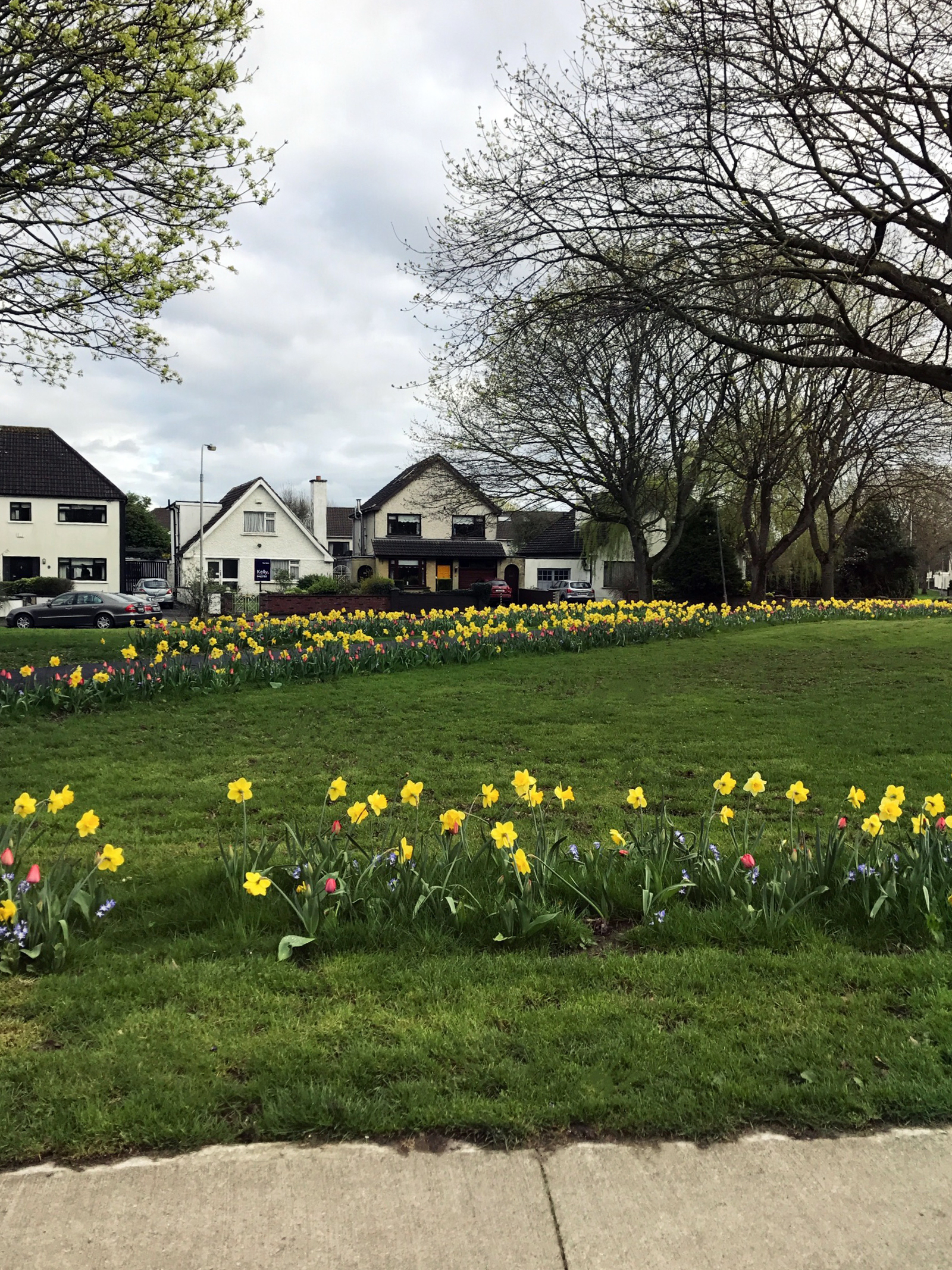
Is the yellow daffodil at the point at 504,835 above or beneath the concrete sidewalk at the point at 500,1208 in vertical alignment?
above

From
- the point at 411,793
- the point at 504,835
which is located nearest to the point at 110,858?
the point at 411,793

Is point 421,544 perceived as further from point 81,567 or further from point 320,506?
point 81,567

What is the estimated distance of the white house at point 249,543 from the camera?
4944cm

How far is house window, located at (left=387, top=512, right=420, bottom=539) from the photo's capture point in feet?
183

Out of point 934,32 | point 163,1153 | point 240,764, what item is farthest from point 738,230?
point 163,1153

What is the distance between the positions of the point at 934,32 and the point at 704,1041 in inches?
393

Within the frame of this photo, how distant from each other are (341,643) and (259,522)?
38.8 metres

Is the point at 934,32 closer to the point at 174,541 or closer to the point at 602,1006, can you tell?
the point at 602,1006

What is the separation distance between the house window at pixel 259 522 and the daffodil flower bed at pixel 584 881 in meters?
47.4

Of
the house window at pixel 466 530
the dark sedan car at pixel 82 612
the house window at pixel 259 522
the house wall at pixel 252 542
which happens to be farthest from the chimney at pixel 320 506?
the dark sedan car at pixel 82 612

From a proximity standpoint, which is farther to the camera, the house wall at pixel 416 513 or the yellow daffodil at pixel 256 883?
the house wall at pixel 416 513

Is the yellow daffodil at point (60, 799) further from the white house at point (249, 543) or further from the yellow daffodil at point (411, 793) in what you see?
the white house at point (249, 543)

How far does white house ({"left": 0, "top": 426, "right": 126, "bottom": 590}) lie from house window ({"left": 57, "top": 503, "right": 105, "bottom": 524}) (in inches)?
1.2

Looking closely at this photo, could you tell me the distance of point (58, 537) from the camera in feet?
144
